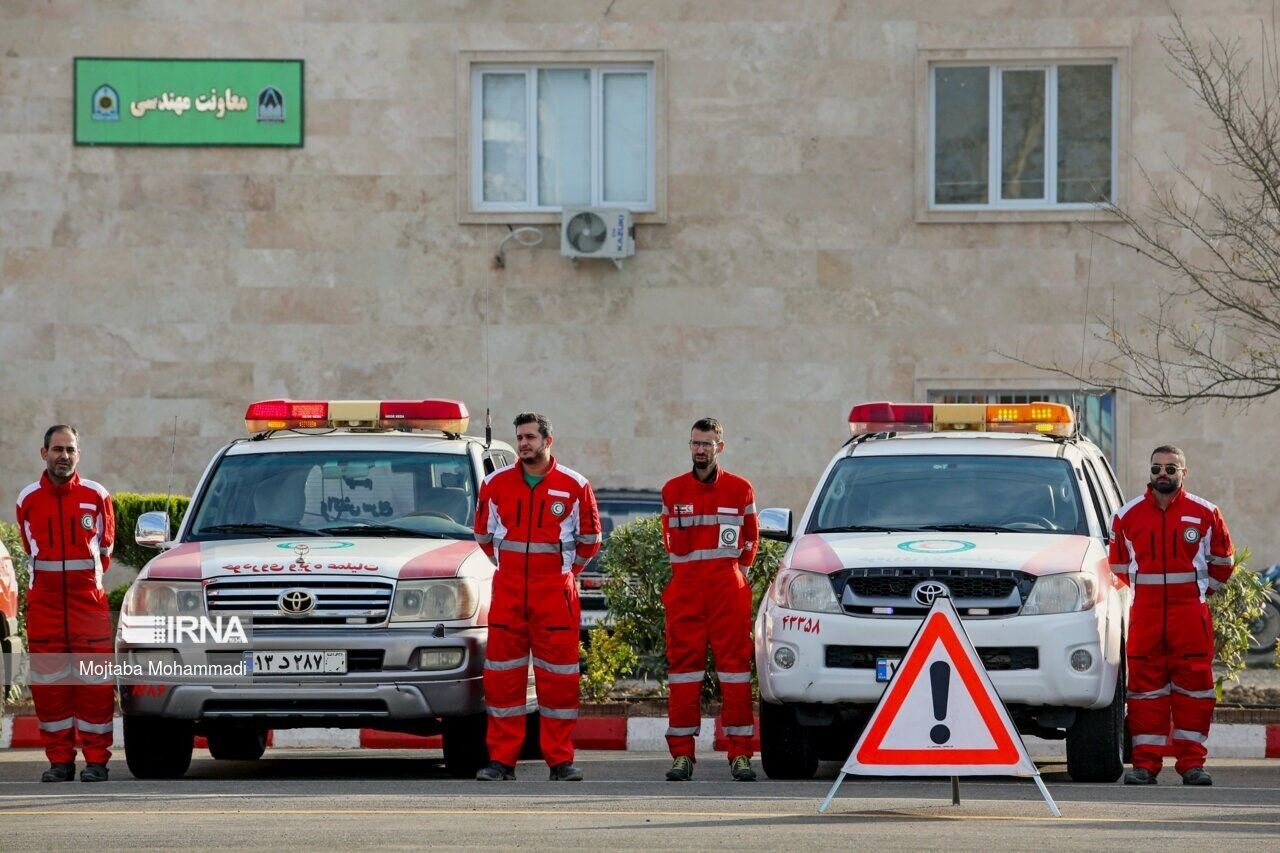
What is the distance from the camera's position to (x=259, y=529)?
1206cm

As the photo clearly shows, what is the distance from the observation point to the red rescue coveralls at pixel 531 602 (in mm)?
11289

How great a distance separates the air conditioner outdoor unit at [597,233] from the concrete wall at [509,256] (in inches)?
9.7

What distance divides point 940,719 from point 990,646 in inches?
53.4

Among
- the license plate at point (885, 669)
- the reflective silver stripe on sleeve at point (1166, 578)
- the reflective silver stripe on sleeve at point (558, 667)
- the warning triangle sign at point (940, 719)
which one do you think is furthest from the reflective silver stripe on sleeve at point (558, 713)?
the reflective silver stripe on sleeve at point (1166, 578)

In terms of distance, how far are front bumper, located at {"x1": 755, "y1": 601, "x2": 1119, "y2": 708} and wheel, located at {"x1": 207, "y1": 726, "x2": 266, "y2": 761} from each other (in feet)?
12.0

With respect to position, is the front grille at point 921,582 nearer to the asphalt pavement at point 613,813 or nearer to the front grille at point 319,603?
the asphalt pavement at point 613,813

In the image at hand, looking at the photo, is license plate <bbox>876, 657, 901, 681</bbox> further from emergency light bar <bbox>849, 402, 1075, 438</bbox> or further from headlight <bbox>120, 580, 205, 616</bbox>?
headlight <bbox>120, 580, 205, 616</bbox>

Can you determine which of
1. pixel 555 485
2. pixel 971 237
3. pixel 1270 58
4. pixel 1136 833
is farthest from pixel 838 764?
pixel 1270 58

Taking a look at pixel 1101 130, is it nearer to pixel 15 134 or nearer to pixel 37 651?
pixel 15 134

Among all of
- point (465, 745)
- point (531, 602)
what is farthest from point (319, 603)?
point (465, 745)

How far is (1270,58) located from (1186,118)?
92cm

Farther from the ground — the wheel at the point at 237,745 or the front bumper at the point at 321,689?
the front bumper at the point at 321,689

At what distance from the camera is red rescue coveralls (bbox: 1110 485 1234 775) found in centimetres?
1159

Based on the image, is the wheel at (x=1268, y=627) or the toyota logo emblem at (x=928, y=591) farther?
the wheel at (x=1268, y=627)
